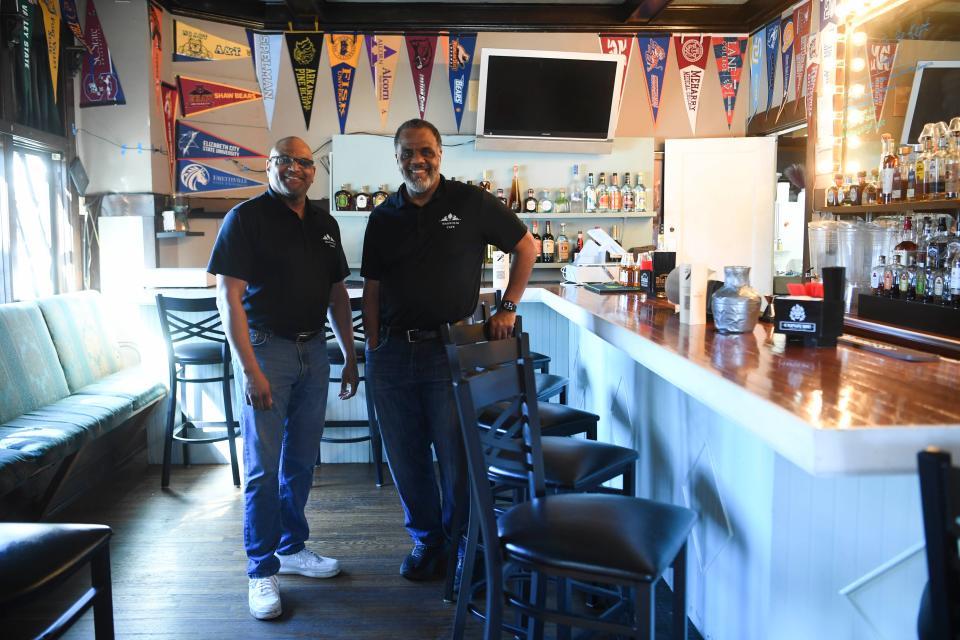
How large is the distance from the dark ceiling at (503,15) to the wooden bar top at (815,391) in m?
4.43

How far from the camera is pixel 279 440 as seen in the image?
2.54 meters

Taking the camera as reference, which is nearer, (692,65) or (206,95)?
(206,95)

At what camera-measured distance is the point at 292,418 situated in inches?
104

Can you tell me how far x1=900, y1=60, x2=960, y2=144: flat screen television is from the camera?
3.12 m

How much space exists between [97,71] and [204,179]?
109 centimetres

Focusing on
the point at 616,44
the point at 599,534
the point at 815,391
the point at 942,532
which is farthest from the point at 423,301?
the point at 616,44

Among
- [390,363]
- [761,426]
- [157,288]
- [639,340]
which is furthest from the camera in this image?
[157,288]

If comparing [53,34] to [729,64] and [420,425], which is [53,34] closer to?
[420,425]

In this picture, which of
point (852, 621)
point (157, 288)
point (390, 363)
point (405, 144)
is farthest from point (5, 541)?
point (157, 288)

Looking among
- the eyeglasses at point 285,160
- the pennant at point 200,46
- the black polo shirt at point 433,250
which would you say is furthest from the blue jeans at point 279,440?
Answer: the pennant at point 200,46

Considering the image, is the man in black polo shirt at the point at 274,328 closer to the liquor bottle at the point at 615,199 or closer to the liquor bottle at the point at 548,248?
the liquor bottle at the point at 548,248

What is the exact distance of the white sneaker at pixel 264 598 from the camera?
245 cm

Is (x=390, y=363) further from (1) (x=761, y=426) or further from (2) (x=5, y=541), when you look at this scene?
(1) (x=761, y=426)

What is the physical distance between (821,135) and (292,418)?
310cm
